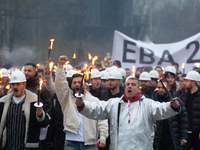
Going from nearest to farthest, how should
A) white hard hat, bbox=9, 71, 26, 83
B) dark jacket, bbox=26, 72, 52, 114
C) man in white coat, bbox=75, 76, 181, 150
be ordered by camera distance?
1. man in white coat, bbox=75, 76, 181, 150
2. white hard hat, bbox=9, 71, 26, 83
3. dark jacket, bbox=26, 72, 52, 114

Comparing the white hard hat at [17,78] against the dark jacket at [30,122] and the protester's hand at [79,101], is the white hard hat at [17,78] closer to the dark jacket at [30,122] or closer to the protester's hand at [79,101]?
the dark jacket at [30,122]

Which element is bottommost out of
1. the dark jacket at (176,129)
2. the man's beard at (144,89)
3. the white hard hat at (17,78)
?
the dark jacket at (176,129)

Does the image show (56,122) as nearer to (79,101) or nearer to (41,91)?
(41,91)

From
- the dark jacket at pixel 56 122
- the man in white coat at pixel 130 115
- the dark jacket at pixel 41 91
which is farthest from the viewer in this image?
the dark jacket at pixel 41 91

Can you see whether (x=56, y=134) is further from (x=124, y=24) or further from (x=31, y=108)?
(x=124, y=24)

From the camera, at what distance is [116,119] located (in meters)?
4.06

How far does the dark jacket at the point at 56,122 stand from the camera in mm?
5484

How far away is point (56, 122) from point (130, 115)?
192 centimetres

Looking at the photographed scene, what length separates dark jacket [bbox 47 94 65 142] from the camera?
548 centimetres

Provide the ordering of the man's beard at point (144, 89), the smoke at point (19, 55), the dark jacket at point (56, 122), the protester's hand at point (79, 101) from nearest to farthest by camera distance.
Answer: the protester's hand at point (79, 101) → the dark jacket at point (56, 122) → the man's beard at point (144, 89) → the smoke at point (19, 55)

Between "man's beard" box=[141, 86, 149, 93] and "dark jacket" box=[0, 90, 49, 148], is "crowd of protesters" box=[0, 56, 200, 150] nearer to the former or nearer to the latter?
"dark jacket" box=[0, 90, 49, 148]

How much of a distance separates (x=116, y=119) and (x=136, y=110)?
0.88 feet

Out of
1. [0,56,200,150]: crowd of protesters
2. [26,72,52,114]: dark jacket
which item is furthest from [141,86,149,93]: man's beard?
[26,72,52,114]: dark jacket

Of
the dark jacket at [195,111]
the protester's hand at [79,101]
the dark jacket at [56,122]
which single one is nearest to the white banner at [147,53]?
the dark jacket at [195,111]
